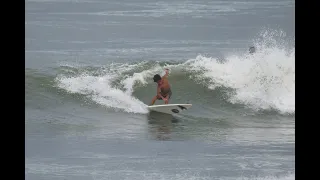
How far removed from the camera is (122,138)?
36.7ft

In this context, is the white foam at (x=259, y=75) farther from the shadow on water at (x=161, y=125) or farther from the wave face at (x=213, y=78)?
the shadow on water at (x=161, y=125)

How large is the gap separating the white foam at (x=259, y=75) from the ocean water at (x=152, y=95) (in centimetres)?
2

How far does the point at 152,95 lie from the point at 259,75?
2575 millimetres

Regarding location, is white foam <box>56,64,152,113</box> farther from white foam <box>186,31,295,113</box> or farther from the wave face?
white foam <box>186,31,295,113</box>

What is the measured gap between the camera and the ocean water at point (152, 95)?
948cm

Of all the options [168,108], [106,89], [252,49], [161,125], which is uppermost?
[252,49]

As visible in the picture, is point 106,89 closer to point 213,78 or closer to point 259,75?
point 213,78

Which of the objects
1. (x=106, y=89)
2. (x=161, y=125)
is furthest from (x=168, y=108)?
(x=106, y=89)

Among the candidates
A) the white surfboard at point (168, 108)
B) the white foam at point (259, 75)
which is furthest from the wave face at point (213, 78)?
the white surfboard at point (168, 108)

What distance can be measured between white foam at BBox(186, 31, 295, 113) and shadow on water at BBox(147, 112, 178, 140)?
2.48 metres

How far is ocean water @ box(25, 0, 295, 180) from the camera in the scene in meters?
9.48

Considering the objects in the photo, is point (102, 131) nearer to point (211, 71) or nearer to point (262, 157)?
point (262, 157)

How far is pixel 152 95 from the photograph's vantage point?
13.8m
